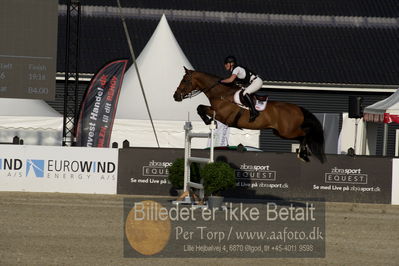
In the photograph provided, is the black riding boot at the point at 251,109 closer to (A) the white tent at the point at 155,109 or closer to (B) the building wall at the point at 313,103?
(A) the white tent at the point at 155,109

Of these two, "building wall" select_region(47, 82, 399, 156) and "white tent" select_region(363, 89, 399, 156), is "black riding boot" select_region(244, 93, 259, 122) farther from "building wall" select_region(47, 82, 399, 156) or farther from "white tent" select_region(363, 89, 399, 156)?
"building wall" select_region(47, 82, 399, 156)

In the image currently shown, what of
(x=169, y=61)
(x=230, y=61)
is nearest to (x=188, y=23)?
(x=169, y=61)

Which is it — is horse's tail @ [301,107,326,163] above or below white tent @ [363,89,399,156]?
below

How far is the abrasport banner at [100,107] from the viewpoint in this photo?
27656 mm

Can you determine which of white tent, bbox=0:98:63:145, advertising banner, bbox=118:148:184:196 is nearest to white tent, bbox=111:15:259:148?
white tent, bbox=0:98:63:145

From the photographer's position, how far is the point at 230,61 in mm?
18922

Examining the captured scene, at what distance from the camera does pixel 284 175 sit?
24.4 m

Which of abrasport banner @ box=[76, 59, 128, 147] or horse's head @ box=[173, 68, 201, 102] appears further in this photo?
abrasport banner @ box=[76, 59, 128, 147]

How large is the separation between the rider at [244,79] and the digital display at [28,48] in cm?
813

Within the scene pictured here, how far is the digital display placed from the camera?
2564 cm

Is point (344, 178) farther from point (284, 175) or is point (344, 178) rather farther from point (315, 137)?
point (315, 137)

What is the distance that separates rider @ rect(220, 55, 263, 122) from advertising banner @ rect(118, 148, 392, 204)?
5.02 m

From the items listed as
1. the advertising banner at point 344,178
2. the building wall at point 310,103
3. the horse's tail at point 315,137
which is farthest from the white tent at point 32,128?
the horse's tail at point 315,137

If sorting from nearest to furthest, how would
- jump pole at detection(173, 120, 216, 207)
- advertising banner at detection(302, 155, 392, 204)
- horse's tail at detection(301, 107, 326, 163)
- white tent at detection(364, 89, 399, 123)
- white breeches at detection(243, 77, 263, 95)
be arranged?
horse's tail at detection(301, 107, 326, 163) < white breeches at detection(243, 77, 263, 95) < jump pole at detection(173, 120, 216, 207) < advertising banner at detection(302, 155, 392, 204) < white tent at detection(364, 89, 399, 123)
